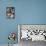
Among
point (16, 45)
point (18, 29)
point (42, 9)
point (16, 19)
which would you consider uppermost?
point (42, 9)

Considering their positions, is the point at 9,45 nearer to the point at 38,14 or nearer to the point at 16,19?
the point at 16,19

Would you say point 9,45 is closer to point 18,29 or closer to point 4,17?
point 18,29

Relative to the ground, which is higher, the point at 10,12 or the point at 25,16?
the point at 10,12

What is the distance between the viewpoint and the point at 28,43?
3391 millimetres

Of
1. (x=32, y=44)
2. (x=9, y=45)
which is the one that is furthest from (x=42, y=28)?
(x=9, y=45)

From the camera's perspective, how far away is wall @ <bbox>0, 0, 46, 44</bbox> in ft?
11.6

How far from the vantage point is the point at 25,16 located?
355cm

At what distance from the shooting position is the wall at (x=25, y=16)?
3.54m

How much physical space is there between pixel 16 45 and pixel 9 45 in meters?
0.18

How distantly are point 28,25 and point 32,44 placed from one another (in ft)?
1.59

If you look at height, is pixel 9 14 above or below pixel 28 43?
above

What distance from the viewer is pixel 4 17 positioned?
3547mm

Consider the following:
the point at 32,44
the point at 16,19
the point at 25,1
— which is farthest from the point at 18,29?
the point at 25,1

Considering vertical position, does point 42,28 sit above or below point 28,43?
above
